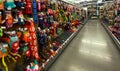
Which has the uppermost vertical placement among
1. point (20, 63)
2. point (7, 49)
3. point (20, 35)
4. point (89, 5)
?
point (89, 5)

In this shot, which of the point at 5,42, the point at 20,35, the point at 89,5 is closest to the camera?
the point at 5,42

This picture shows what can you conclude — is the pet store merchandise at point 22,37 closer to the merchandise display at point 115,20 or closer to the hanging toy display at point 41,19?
the hanging toy display at point 41,19

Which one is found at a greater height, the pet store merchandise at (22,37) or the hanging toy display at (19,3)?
the hanging toy display at (19,3)

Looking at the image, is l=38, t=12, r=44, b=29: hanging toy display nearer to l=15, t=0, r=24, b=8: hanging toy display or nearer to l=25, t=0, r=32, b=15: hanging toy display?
l=25, t=0, r=32, b=15: hanging toy display

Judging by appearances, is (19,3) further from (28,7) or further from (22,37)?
(22,37)

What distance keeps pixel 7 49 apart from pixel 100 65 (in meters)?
2.32

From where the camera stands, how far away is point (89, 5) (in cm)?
2306

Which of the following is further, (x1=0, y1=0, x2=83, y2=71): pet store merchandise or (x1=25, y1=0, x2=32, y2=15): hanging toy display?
(x1=25, y1=0, x2=32, y2=15): hanging toy display

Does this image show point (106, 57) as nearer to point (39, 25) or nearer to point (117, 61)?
point (117, 61)

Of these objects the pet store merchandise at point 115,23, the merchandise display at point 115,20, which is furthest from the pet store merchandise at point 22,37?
the merchandise display at point 115,20

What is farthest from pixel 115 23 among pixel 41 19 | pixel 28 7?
pixel 28 7

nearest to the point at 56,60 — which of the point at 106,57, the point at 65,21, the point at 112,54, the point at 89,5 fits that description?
the point at 106,57

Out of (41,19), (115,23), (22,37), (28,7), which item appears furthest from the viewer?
(115,23)

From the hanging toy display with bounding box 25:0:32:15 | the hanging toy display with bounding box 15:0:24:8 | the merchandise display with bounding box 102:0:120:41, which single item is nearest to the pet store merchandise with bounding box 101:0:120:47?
the merchandise display with bounding box 102:0:120:41
